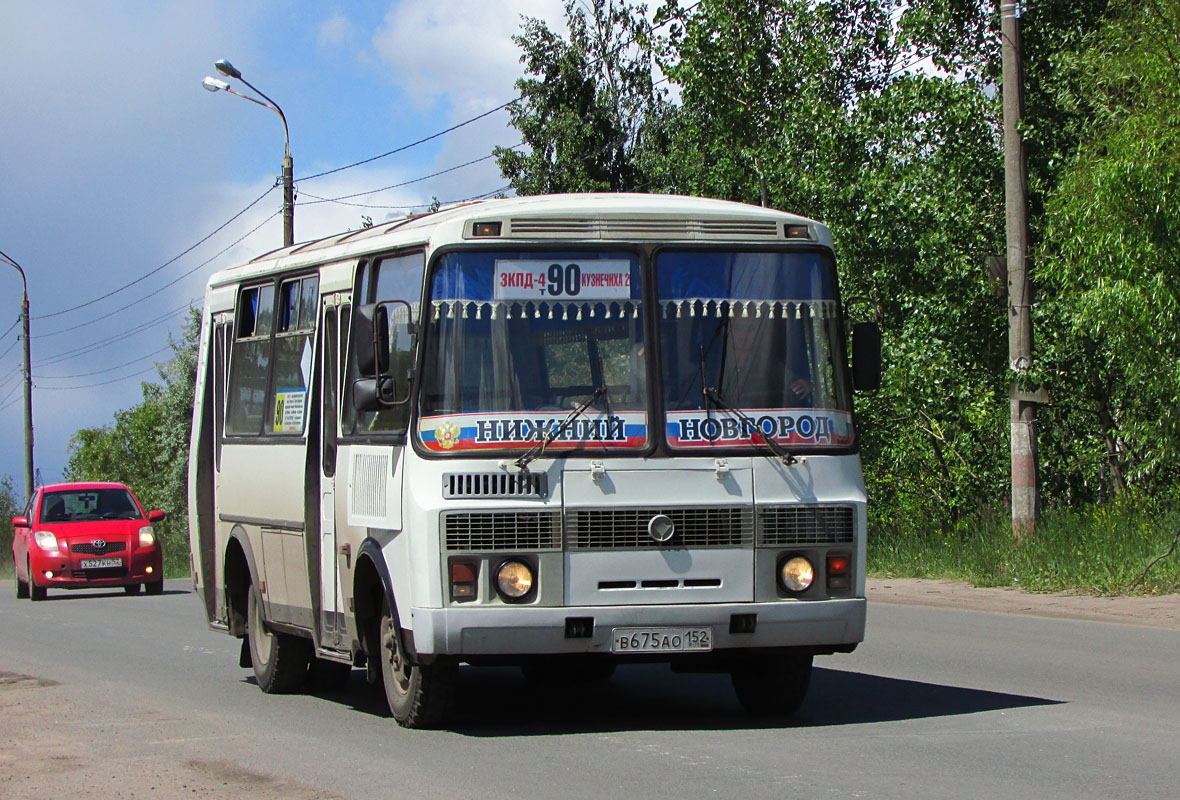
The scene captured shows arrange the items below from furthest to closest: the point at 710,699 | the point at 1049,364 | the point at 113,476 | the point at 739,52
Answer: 1. the point at 113,476
2. the point at 739,52
3. the point at 1049,364
4. the point at 710,699

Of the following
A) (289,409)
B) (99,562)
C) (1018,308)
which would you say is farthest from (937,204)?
(289,409)

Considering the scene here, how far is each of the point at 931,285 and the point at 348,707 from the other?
645 inches

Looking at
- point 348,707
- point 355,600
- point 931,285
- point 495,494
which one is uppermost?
point 931,285

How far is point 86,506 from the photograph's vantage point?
2814 cm

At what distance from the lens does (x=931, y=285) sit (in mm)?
26078

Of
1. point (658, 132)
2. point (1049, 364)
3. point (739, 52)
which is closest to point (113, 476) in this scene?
point (658, 132)

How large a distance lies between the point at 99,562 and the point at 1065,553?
581 inches

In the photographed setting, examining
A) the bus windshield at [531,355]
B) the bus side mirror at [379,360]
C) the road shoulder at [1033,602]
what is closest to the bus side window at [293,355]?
the bus side mirror at [379,360]

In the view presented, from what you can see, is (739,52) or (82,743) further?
(739,52)

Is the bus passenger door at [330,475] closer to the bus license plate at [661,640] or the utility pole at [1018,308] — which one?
the bus license plate at [661,640]

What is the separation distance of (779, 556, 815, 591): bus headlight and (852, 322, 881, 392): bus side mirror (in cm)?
113

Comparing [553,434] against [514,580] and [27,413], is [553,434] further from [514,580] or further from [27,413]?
[27,413]

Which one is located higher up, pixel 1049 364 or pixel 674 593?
pixel 1049 364

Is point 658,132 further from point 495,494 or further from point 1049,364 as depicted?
point 495,494
